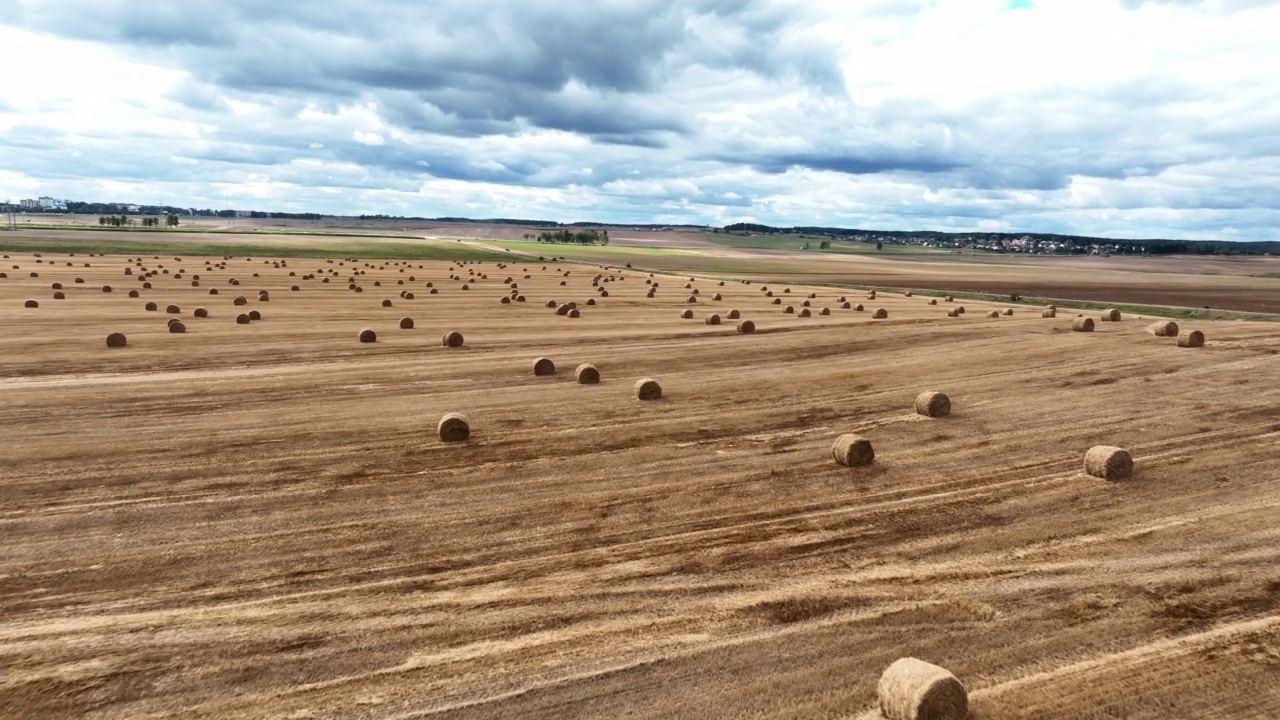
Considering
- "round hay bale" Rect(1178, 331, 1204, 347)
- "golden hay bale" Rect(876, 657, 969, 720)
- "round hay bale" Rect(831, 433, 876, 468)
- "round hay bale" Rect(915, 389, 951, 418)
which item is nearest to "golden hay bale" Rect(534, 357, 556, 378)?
"round hay bale" Rect(915, 389, 951, 418)

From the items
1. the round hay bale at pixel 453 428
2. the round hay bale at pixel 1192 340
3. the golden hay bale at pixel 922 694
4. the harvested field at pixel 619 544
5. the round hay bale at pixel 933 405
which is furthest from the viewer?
the round hay bale at pixel 1192 340

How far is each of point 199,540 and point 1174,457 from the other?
1297cm

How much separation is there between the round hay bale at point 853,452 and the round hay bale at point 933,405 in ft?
11.0

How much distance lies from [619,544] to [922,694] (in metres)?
3.94

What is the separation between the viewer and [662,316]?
112 ft

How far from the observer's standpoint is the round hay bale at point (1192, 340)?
23.0m

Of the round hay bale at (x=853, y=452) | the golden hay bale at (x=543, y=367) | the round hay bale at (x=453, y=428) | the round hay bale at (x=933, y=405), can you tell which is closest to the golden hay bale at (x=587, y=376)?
the golden hay bale at (x=543, y=367)

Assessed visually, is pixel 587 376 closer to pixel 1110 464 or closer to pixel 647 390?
pixel 647 390

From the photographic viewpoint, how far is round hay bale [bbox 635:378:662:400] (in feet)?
54.9

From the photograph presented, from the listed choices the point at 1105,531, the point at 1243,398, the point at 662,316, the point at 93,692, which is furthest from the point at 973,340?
the point at 93,692

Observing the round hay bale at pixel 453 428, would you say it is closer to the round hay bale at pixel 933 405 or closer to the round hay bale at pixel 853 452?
the round hay bale at pixel 853 452

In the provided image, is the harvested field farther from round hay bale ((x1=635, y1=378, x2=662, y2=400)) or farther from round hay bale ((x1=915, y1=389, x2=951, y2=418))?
round hay bale ((x1=635, y1=378, x2=662, y2=400))

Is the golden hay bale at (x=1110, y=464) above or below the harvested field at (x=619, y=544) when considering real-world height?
above

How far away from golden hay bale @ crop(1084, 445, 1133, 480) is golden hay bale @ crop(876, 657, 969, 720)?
20.8 ft
